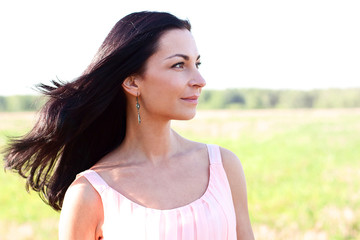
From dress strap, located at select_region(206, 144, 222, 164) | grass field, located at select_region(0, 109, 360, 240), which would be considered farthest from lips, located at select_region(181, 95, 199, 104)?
grass field, located at select_region(0, 109, 360, 240)

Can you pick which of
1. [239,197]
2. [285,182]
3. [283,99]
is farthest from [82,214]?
[283,99]

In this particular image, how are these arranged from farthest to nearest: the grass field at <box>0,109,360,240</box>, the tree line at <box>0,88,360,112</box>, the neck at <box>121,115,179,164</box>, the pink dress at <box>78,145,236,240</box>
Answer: the tree line at <box>0,88,360,112</box>, the grass field at <box>0,109,360,240</box>, the neck at <box>121,115,179,164</box>, the pink dress at <box>78,145,236,240</box>

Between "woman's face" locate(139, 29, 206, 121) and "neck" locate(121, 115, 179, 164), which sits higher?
"woman's face" locate(139, 29, 206, 121)

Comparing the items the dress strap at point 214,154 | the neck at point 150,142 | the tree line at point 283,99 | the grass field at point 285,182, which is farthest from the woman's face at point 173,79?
the tree line at point 283,99

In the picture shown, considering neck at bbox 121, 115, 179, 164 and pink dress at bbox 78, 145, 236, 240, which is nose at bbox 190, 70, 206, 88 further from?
pink dress at bbox 78, 145, 236, 240

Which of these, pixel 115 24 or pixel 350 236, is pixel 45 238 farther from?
pixel 115 24

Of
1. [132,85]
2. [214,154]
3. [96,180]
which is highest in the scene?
[132,85]

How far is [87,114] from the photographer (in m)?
2.69

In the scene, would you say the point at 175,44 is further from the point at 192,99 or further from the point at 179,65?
the point at 192,99

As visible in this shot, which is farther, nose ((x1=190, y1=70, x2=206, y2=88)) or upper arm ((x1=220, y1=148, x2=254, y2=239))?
upper arm ((x1=220, y1=148, x2=254, y2=239))

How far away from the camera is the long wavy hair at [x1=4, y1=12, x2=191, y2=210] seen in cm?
254

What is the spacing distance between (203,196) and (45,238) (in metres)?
6.50

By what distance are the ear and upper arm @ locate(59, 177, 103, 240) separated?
51cm

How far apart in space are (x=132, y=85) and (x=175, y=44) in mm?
301
